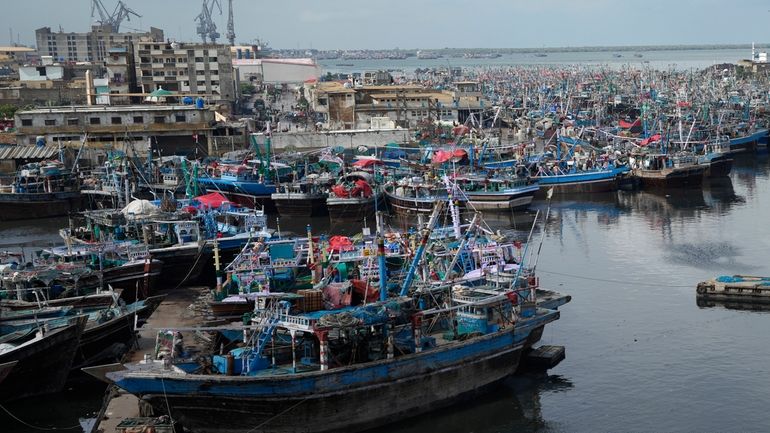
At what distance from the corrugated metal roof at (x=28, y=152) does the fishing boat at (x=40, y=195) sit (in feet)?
22.7

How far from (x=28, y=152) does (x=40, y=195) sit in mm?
9609

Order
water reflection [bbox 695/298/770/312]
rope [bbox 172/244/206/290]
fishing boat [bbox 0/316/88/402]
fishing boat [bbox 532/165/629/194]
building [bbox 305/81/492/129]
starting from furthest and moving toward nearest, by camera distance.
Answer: building [bbox 305/81/492/129] < fishing boat [bbox 532/165/629/194] < rope [bbox 172/244/206/290] < water reflection [bbox 695/298/770/312] < fishing boat [bbox 0/316/88/402]

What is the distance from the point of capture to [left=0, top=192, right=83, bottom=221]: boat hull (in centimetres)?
4572

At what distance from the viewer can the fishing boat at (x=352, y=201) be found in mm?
44125

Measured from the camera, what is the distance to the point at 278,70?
139 m

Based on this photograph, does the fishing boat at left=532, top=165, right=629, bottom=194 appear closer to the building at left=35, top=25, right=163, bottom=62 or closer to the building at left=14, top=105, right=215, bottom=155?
the building at left=14, top=105, right=215, bottom=155

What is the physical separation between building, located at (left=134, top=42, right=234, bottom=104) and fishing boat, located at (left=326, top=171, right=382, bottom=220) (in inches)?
1383

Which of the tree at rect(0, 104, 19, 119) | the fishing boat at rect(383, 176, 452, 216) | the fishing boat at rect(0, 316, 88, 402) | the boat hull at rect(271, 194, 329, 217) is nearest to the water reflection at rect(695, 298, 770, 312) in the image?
the fishing boat at rect(383, 176, 452, 216)

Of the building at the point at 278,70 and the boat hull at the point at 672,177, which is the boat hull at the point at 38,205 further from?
the building at the point at 278,70

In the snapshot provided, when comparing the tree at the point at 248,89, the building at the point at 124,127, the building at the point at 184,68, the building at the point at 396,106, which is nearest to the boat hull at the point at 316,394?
the building at the point at 124,127

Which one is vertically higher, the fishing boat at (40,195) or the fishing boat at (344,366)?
the fishing boat at (40,195)

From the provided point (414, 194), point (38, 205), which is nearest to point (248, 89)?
point (38, 205)

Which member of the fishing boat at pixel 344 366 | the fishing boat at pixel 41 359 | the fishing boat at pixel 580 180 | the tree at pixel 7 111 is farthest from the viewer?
the tree at pixel 7 111

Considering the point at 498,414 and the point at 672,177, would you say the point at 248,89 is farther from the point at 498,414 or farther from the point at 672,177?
the point at 498,414
